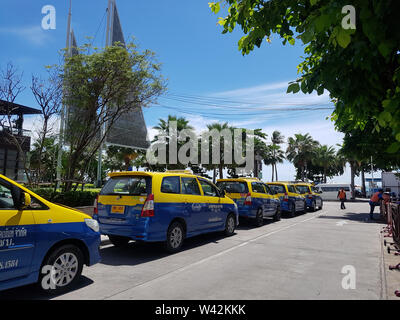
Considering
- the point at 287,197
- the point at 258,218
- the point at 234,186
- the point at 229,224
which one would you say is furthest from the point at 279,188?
the point at 229,224

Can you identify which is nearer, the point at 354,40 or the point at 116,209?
the point at 354,40

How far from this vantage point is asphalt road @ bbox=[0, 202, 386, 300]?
434cm

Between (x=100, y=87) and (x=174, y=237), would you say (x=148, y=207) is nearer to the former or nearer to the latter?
(x=174, y=237)

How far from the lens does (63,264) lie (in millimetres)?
4336

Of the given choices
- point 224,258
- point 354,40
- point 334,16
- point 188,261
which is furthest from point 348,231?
point 334,16

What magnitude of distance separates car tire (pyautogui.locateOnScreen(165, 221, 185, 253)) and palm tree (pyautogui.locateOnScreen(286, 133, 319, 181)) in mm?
48925

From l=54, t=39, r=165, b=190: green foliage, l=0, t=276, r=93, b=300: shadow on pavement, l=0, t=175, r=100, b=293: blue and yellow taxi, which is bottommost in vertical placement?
l=0, t=276, r=93, b=300: shadow on pavement

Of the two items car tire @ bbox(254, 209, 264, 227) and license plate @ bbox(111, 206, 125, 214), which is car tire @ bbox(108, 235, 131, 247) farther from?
car tire @ bbox(254, 209, 264, 227)

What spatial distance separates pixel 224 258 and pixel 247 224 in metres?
6.30

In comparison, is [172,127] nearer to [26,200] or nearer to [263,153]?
[263,153]

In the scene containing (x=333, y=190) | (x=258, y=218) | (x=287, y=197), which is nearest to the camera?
(x=258, y=218)

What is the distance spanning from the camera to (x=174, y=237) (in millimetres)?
6898

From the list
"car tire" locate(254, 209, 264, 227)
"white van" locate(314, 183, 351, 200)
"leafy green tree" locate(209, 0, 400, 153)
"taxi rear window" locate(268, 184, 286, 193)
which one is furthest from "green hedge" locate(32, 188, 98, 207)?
"white van" locate(314, 183, 351, 200)

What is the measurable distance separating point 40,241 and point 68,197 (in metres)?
7.43
